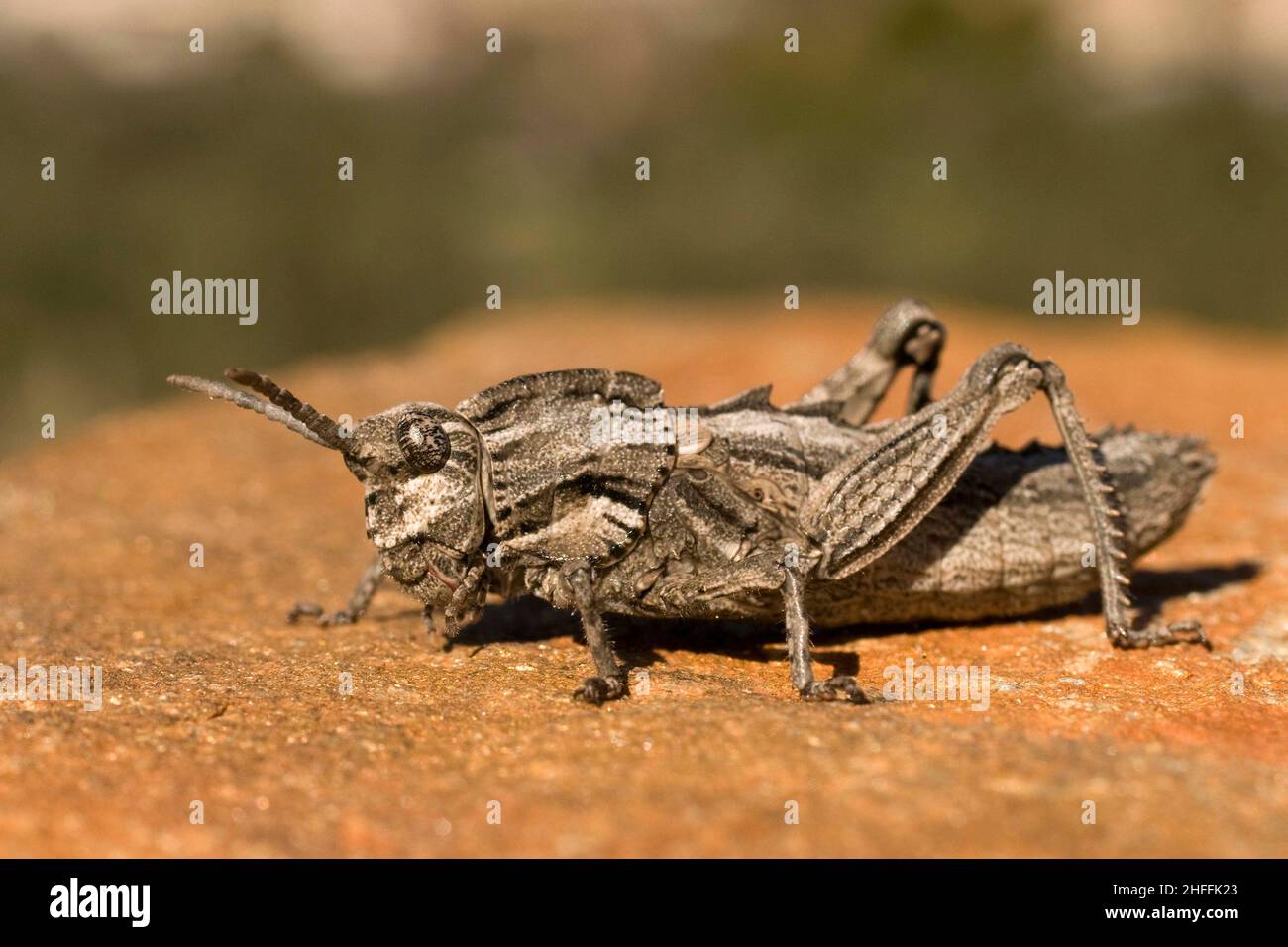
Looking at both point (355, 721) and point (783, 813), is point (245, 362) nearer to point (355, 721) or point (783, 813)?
point (355, 721)

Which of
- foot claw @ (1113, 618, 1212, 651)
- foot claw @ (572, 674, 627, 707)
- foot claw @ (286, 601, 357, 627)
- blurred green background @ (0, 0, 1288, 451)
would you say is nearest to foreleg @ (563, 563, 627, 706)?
foot claw @ (572, 674, 627, 707)

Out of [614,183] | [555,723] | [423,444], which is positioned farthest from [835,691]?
[614,183]

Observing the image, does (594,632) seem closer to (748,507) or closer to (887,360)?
(748,507)

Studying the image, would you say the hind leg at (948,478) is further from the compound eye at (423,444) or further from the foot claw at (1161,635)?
the compound eye at (423,444)

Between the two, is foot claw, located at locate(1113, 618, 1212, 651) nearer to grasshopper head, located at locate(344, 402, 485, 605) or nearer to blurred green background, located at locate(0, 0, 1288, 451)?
grasshopper head, located at locate(344, 402, 485, 605)

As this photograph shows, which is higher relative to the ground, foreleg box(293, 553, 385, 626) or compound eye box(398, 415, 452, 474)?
compound eye box(398, 415, 452, 474)
